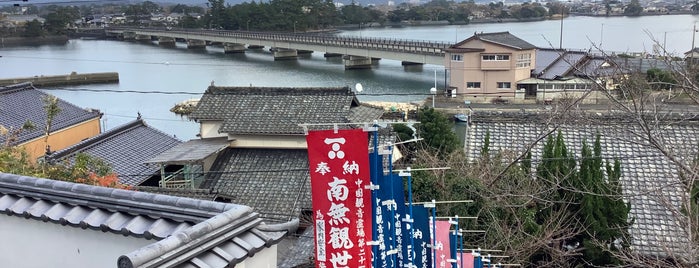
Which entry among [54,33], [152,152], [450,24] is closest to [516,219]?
[152,152]

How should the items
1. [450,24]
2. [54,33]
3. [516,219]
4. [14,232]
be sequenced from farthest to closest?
[450,24] → [54,33] → [516,219] → [14,232]

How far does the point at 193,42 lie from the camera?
158 feet

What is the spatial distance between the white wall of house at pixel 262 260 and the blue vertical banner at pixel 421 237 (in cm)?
149

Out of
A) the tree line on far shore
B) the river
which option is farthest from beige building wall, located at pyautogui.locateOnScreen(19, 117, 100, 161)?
the tree line on far shore

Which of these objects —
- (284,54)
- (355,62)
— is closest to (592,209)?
(355,62)

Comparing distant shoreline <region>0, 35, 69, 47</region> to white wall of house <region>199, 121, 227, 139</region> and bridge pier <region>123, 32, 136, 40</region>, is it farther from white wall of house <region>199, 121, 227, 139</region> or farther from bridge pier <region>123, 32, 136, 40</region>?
white wall of house <region>199, 121, 227, 139</region>

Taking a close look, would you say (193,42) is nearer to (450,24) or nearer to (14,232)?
(450,24)

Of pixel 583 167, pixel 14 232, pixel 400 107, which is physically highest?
pixel 14 232

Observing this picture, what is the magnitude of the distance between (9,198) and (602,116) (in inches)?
294

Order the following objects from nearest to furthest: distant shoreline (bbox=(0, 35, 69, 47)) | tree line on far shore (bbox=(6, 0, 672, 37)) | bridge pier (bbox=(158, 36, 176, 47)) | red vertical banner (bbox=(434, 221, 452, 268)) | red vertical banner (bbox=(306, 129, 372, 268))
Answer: red vertical banner (bbox=(306, 129, 372, 268)) < red vertical banner (bbox=(434, 221, 452, 268)) < distant shoreline (bbox=(0, 35, 69, 47)) < tree line on far shore (bbox=(6, 0, 672, 37)) < bridge pier (bbox=(158, 36, 176, 47))

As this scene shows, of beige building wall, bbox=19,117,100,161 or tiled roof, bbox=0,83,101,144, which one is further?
tiled roof, bbox=0,83,101,144

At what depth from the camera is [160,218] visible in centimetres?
236

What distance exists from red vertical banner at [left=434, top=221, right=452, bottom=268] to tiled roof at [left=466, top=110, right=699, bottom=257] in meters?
3.07

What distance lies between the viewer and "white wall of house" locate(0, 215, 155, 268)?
2400 mm
